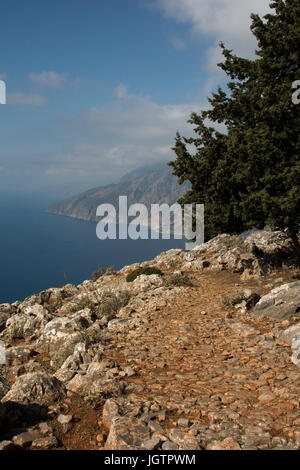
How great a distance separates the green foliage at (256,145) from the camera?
1384cm

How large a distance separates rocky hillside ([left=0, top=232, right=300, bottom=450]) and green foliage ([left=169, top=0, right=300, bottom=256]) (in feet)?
11.9

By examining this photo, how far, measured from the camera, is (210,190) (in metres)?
16.9

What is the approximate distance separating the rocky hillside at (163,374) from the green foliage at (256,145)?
363cm

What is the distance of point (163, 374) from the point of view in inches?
321

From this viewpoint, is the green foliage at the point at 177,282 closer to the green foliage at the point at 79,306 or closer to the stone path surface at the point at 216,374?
the stone path surface at the point at 216,374

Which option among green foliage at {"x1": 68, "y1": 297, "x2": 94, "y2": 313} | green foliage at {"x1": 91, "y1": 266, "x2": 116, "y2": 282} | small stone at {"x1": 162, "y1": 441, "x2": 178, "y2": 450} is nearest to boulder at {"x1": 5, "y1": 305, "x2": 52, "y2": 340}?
green foliage at {"x1": 68, "y1": 297, "x2": 94, "y2": 313}

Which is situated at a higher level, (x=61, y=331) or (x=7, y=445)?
(x=7, y=445)

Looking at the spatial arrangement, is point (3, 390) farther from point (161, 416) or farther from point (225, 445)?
point (225, 445)

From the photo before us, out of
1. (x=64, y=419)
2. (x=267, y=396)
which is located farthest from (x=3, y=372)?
(x=267, y=396)

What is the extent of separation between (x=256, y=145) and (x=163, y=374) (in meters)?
10.1

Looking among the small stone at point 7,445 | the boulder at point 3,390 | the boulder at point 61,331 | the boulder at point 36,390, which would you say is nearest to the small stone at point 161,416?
the boulder at point 36,390

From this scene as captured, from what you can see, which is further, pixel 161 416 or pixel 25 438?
pixel 161 416

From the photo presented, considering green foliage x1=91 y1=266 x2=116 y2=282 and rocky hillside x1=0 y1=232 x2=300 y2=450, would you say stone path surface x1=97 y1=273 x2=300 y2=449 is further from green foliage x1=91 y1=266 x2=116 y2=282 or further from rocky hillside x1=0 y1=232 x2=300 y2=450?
green foliage x1=91 y1=266 x2=116 y2=282
